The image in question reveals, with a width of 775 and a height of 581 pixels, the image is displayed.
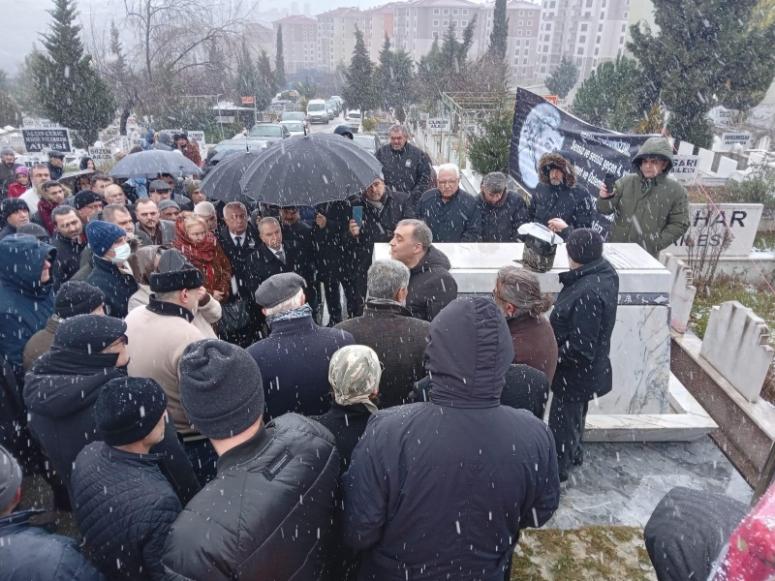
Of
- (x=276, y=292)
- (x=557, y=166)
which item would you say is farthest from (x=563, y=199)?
(x=276, y=292)

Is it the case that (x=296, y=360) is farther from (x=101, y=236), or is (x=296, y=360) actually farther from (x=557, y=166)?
(x=557, y=166)

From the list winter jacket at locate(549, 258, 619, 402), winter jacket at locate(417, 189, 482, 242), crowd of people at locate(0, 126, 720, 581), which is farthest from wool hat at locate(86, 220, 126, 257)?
winter jacket at locate(549, 258, 619, 402)

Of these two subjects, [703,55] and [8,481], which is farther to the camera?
[703,55]

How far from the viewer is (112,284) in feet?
13.1

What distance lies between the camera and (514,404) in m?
2.77

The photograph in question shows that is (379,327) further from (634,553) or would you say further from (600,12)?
(600,12)

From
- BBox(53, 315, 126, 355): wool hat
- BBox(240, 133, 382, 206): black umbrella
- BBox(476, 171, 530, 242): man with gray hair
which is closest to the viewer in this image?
BBox(53, 315, 126, 355): wool hat

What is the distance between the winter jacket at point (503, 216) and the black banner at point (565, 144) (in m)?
2.10

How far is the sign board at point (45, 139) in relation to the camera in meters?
12.9

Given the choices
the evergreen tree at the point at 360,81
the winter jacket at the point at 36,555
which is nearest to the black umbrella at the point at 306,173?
the winter jacket at the point at 36,555

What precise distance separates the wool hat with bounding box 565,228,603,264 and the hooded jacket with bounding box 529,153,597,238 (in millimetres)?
2284

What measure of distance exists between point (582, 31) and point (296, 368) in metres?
102

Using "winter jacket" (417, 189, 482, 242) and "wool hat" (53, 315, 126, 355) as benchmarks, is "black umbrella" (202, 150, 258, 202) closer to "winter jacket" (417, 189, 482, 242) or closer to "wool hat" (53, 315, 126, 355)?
"winter jacket" (417, 189, 482, 242)

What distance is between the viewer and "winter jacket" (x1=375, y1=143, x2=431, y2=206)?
7.10 m
